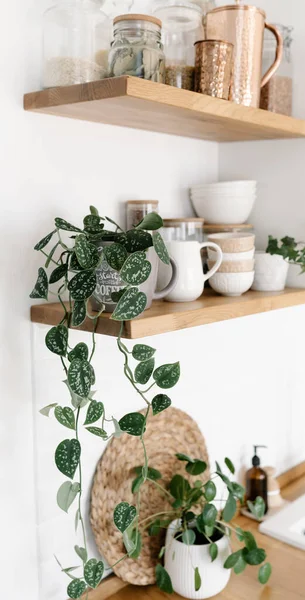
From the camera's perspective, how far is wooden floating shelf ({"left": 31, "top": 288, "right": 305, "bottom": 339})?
3.16 feet

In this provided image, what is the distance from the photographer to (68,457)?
3.15ft

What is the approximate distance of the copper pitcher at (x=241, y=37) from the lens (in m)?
1.23

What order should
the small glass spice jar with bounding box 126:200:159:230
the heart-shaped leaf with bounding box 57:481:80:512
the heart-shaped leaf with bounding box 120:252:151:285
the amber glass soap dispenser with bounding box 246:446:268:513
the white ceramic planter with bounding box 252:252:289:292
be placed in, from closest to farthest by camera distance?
the heart-shaped leaf with bounding box 120:252:151:285, the heart-shaped leaf with bounding box 57:481:80:512, the small glass spice jar with bounding box 126:200:159:230, the white ceramic planter with bounding box 252:252:289:292, the amber glass soap dispenser with bounding box 246:446:268:513

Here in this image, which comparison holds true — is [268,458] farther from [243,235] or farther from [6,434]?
[6,434]

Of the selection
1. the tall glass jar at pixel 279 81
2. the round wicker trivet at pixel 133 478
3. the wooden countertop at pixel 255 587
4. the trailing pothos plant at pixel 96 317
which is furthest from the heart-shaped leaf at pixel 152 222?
the wooden countertop at pixel 255 587

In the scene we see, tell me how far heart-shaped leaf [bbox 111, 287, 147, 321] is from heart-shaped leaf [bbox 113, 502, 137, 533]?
301 mm

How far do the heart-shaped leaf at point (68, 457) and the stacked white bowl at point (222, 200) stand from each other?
67cm

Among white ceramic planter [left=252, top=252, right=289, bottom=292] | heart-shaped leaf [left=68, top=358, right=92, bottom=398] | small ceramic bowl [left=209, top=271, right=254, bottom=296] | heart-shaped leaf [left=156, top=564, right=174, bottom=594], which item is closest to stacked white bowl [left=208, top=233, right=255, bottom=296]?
small ceramic bowl [left=209, top=271, right=254, bottom=296]

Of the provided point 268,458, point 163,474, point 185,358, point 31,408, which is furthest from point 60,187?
point 268,458


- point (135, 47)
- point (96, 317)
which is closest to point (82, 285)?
point (96, 317)

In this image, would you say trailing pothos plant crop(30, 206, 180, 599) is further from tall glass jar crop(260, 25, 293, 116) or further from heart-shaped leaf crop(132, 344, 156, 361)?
tall glass jar crop(260, 25, 293, 116)

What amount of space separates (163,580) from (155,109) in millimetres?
882

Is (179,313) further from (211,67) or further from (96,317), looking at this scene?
(211,67)

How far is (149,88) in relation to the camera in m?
0.94
